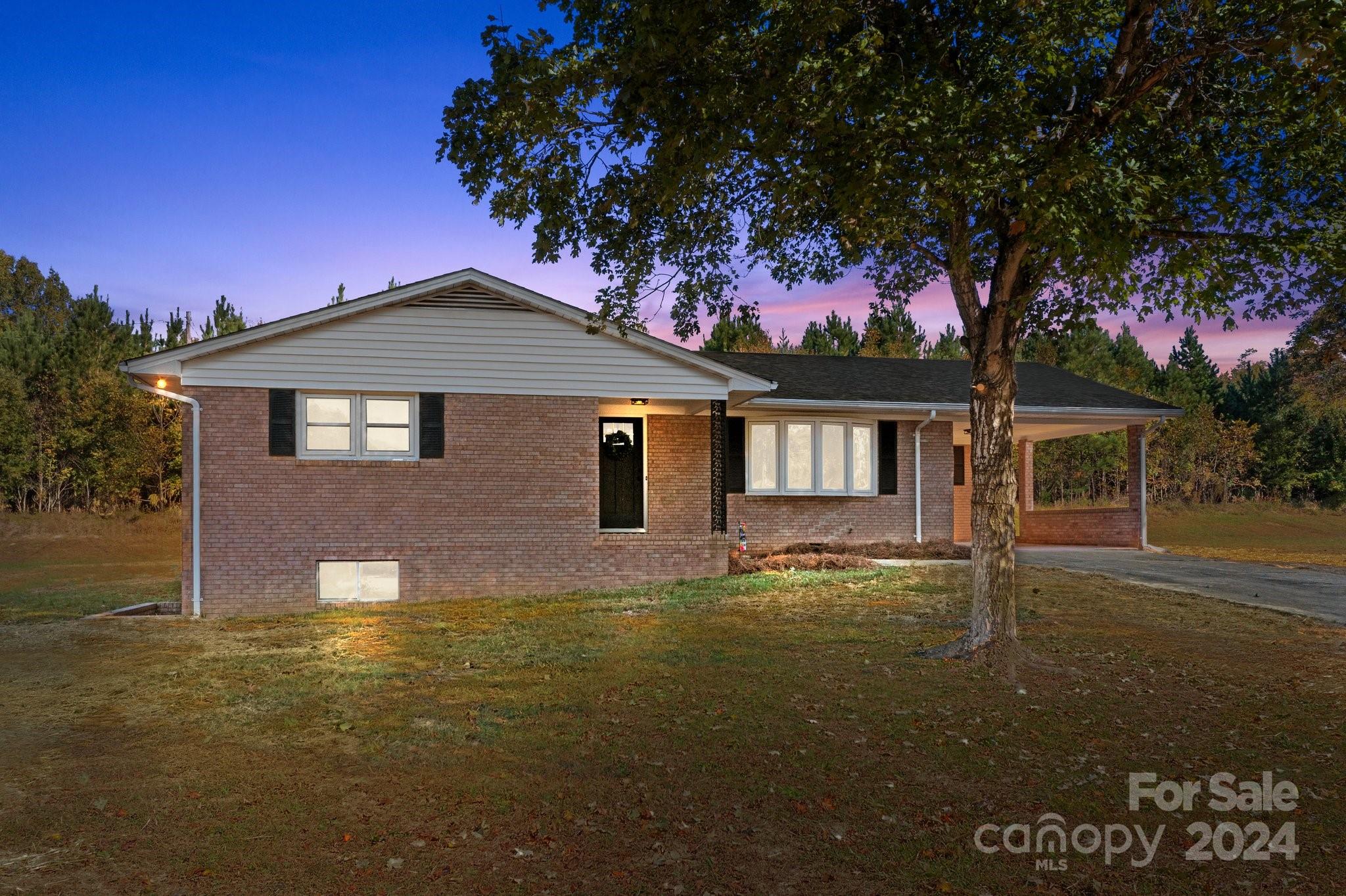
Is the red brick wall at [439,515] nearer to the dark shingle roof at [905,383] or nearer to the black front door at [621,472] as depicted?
the black front door at [621,472]

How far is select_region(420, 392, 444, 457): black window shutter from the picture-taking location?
1317cm

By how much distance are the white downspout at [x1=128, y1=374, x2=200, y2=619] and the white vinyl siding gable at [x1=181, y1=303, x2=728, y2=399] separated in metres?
0.43

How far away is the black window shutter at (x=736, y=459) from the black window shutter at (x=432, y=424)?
20.2ft

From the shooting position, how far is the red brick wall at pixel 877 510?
1766 cm

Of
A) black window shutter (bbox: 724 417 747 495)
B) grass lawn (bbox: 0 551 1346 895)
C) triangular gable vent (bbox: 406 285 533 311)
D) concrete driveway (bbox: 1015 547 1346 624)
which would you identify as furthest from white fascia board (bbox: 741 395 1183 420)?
grass lawn (bbox: 0 551 1346 895)

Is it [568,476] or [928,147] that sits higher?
[928,147]

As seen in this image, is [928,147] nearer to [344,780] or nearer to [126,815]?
[344,780]

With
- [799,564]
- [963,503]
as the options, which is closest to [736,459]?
[799,564]

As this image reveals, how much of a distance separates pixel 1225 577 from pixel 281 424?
47.8 feet

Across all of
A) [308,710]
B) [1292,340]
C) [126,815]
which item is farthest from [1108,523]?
[126,815]

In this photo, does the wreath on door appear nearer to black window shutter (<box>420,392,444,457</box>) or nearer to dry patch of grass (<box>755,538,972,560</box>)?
dry patch of grass (<box>755,538,972,560</box>)

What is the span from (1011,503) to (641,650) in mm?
3721

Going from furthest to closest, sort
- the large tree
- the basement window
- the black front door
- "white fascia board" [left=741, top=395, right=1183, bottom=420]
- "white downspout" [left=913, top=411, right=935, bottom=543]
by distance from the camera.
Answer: "white downspout" [left=913, top=411, right=935, bottom=543]
"white fascia board" [left=741, top=395, right=1183, bottom=420]
the black front door
the basement window
the large tree

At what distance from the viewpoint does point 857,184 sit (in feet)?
21.9
